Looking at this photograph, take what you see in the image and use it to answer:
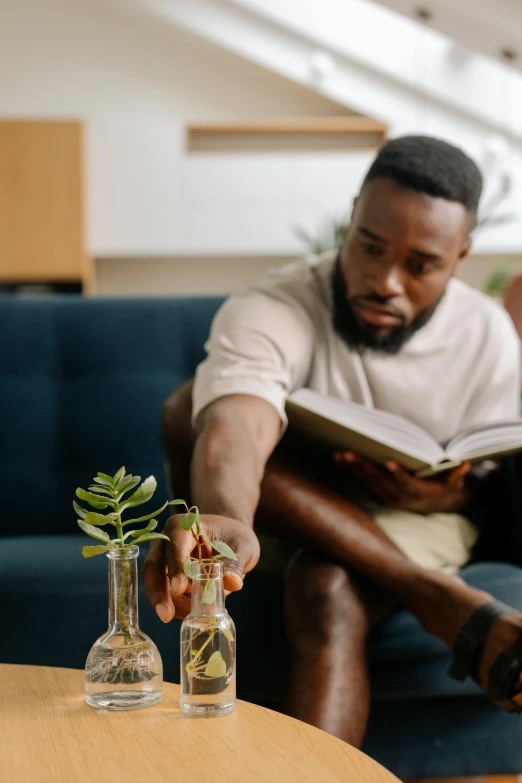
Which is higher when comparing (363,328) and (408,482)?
(363,328)

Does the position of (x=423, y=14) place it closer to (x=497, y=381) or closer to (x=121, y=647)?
(x=497, y=381)

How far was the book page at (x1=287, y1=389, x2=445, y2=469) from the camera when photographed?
1.24 m

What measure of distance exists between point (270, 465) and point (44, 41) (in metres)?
5.22

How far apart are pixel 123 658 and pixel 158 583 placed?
6cm

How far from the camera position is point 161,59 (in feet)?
19.2

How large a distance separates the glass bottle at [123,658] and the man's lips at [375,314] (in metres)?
0.82

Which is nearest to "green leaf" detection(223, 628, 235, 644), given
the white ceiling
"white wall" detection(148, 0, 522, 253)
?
the white ceiling

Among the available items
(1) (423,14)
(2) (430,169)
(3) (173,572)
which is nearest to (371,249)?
(2) (430,169)

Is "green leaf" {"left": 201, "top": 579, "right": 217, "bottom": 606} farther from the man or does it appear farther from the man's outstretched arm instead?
the man

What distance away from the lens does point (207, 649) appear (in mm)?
698

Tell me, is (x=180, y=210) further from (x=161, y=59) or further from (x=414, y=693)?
(x=414, y=693)

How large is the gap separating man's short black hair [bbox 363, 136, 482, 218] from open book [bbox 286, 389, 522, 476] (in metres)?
0.36

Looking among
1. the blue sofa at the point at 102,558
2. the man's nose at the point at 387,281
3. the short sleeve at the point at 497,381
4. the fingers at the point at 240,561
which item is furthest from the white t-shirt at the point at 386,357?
the fingers at the point at 240,561

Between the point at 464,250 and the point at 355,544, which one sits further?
the point at 464,250
